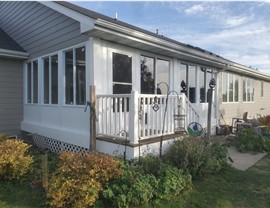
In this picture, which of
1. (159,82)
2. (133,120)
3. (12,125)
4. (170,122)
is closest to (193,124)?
(170,122)

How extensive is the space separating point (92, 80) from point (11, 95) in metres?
4.38

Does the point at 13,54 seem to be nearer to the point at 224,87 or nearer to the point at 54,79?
the point at 54,79

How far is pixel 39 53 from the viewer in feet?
27.1

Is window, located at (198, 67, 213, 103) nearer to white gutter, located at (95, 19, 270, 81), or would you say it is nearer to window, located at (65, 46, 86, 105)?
white gutter, located at (95, 19, 270, 81)

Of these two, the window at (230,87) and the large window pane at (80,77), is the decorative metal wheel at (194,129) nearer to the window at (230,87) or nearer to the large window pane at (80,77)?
the large window pane at (80,77)

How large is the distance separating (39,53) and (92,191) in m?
5.92

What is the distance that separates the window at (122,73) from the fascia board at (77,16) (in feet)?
3.93

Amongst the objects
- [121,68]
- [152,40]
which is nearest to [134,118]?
[121,68]

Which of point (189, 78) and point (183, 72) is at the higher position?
point (183, 72)

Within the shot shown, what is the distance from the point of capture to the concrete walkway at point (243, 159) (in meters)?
6.11

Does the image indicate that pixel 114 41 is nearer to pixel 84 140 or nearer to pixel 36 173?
pixel 84 140

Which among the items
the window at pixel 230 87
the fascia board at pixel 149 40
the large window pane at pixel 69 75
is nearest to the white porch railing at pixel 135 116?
the large window pane at pixel 69 75

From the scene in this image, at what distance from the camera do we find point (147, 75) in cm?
791

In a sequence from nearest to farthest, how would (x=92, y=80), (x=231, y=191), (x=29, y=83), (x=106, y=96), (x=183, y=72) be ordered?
1. (x=231, y=191)
2. (x=106, y=96)
3. (x=92, y=80)
4. (x=29, y=83)
5. (x=183, y=72)
